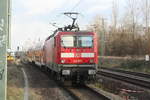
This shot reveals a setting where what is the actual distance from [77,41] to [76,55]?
0.79 meters

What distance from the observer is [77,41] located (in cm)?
1730

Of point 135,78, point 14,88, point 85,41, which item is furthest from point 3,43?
point 135,78

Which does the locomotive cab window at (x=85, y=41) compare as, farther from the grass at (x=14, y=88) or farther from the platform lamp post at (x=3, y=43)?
the platform lamp post at (x=3, y=43)

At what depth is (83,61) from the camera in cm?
1700

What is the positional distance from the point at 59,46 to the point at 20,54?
81.8 meters

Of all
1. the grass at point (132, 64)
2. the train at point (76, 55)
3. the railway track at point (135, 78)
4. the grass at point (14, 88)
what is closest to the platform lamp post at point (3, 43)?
the grass at point (14, 88)

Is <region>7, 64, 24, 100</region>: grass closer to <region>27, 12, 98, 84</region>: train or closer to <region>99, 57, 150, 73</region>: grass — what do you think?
<region>27, 12, 98, 84</region>: train

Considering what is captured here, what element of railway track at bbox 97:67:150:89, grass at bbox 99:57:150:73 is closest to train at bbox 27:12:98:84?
railway track at bbox 97:67:150:89

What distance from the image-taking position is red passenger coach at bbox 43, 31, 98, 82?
55.1 feet

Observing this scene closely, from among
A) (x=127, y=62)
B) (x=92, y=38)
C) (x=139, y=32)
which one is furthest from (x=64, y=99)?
(x=139, y=32)

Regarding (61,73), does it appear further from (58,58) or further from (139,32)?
(139,32)

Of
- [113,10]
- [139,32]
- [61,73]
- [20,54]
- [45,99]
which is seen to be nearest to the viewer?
[45,99]

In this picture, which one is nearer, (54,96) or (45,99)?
(45,99)

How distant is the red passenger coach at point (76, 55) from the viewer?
1678 centimetres
